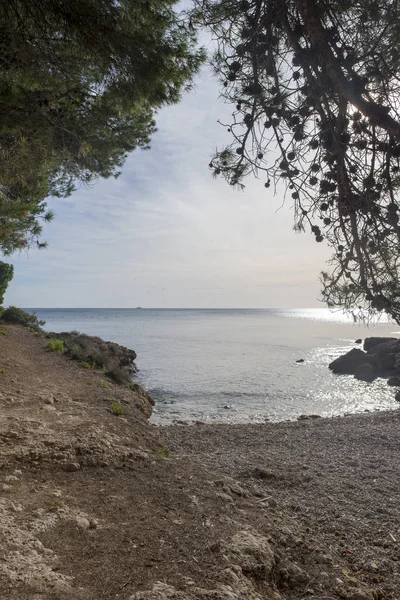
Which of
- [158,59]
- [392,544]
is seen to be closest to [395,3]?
[158,59]

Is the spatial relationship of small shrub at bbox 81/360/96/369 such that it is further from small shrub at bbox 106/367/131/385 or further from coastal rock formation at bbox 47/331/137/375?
small shrub at bbox 106/367/131/385

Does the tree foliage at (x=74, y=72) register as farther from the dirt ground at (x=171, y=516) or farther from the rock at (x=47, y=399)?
the dirt ground at (x=171, y=516)

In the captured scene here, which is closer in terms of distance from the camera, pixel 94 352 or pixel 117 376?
pixel 117 376

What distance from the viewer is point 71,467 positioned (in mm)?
5035

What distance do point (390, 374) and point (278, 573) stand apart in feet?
87.7

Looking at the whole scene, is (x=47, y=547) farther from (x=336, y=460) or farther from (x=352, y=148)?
(x=336, y=460)

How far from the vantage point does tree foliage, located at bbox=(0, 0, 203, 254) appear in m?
4.69

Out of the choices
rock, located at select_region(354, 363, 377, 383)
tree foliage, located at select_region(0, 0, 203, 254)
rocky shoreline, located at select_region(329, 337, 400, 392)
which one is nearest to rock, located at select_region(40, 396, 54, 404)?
tree foliage, located at select_region(0, 0, 203, 254)

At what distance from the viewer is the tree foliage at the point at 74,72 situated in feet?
15.4

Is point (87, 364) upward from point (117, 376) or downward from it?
upward

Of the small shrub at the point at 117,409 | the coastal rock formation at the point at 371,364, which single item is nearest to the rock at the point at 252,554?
the small shrub at the point at 117,409

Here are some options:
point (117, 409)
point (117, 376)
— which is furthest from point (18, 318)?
point (117, 409)

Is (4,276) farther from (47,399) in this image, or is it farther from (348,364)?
(348,364)

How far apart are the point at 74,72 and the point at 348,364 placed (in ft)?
90.6
